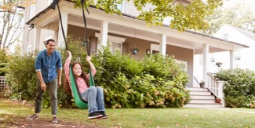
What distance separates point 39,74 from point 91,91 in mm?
1010

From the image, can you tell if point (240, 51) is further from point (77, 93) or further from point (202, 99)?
point (77, 93)

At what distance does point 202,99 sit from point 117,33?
18.7ft

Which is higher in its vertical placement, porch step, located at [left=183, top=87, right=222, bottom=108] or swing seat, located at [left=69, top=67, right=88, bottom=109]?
swing seat, located at [left=69, top=67, right=88, bottom=109]

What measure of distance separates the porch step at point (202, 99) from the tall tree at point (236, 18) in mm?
27002

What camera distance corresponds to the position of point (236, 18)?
39344mm

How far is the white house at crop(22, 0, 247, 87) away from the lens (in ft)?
34.0

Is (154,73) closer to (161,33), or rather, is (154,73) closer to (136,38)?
(161,33)

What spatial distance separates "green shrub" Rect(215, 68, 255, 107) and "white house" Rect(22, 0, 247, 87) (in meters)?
1.33

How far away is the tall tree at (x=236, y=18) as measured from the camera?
38000 millimetres

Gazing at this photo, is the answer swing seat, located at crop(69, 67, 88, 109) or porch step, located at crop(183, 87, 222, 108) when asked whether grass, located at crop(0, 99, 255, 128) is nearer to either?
swing seat, located at crop(69, 67, 88, 109)

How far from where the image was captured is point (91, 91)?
14.6 ft

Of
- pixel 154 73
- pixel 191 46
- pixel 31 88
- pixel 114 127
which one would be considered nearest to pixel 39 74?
pixel 114 127

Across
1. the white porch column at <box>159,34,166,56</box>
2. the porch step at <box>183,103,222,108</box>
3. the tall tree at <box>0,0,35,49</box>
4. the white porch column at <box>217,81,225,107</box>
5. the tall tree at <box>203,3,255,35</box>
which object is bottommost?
the porch step at <box>183,103,222,108</box>

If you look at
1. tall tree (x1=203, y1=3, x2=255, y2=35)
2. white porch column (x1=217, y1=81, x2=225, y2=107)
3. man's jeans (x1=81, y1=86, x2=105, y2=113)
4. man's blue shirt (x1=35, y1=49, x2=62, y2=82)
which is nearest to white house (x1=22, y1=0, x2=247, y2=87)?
white porch column (x1=217, y1=81, x2=225, y2=107)
